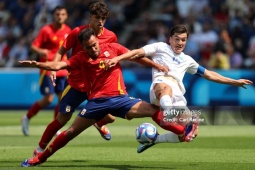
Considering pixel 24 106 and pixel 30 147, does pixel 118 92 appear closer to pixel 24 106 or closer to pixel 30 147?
pixel 30 147

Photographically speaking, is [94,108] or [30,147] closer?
[94,108]

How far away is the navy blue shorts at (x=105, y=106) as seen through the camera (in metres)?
10.6

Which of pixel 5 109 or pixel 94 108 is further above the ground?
pixel 94 108

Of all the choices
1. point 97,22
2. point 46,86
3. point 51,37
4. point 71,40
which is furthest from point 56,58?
point 46,86

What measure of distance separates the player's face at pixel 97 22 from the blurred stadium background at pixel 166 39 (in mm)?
8353

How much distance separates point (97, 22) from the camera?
11539 mm

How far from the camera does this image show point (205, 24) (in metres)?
25.1

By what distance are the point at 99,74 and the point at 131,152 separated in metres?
2.85

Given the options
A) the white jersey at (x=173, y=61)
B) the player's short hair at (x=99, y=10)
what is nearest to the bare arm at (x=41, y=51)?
the player's short hair at (x=99, y=10)

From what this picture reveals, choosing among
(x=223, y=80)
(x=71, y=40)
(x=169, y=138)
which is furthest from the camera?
(x=71, y=40)

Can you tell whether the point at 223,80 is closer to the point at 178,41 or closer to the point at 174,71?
the point at 174,71

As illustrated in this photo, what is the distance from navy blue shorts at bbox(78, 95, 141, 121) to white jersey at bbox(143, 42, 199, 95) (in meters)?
1.12

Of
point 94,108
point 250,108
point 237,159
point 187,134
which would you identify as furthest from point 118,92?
point 250,108

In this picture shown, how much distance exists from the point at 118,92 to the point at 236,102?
12835mm
